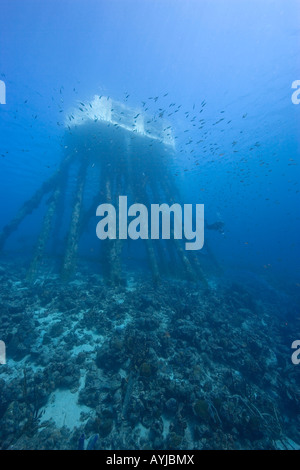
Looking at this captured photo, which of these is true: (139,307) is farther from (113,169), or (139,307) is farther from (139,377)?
(113,169)

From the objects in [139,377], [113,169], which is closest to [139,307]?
[139,377]

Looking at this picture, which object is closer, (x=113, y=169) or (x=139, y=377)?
(x=139, y=377)

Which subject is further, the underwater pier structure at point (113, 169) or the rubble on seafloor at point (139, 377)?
the underwater pier structure at point (113, 169)

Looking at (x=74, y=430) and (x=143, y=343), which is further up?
(x=143, y=343)

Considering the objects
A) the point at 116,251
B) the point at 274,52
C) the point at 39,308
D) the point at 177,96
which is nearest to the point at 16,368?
the point at 39,308

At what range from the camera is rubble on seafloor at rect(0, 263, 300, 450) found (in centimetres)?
357

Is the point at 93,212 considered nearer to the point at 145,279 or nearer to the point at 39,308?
the point at 145,279

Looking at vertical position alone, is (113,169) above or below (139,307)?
above

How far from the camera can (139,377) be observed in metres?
4.52

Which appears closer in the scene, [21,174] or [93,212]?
[93,212]

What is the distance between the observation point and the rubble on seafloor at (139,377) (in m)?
3.57

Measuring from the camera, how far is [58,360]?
4.97 m

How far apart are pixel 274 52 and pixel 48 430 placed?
25.5 meters

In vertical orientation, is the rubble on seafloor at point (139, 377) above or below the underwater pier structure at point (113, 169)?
below
